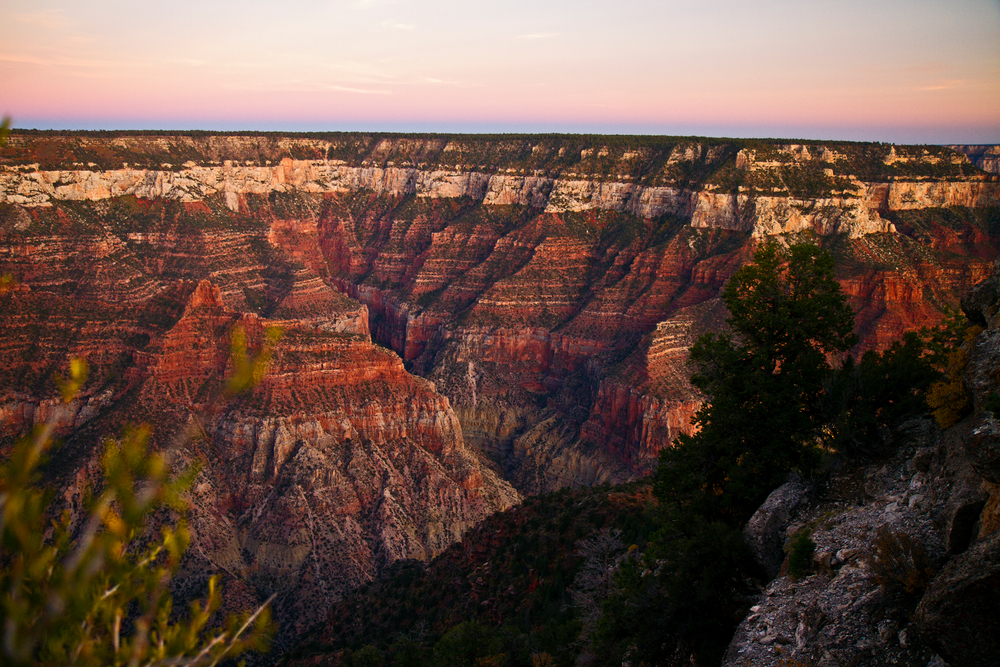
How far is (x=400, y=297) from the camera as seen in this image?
375ft

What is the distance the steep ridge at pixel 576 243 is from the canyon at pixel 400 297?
40 cm

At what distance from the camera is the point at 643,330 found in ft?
280

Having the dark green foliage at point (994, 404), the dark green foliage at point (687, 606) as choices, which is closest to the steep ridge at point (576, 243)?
the dark green foliage at point (687, 606)

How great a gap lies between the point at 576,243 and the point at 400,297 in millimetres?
31130

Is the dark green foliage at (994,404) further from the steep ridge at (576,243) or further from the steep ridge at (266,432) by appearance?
the steep ridge at (576,243)

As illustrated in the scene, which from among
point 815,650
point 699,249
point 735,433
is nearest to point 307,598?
point 735,433

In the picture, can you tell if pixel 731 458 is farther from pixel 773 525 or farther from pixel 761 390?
pixel 773 525

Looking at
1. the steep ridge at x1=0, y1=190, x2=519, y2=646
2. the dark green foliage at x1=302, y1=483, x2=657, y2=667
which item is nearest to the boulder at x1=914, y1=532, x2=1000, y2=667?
the dark green foliage at x1=302, y1=483, x2=657, y2=667

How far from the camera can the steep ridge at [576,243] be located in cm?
8075

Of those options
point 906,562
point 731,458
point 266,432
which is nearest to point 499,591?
point 731,458

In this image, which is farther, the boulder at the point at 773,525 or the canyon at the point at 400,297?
the canyon at the point at 400,297

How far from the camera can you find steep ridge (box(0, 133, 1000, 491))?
8075 centimetres

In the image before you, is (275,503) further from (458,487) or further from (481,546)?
(481,546)

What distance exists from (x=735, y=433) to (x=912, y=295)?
68315mm
